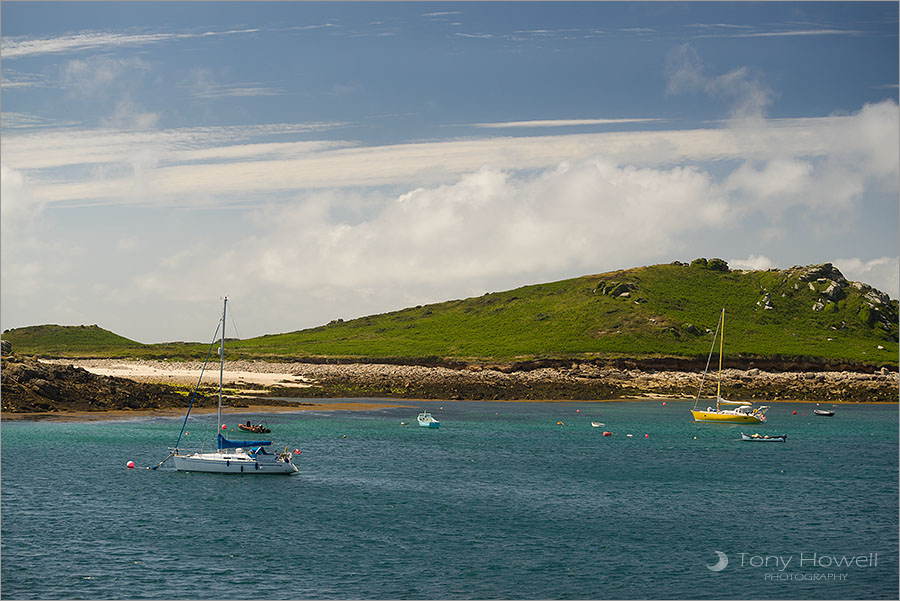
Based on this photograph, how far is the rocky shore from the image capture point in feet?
442

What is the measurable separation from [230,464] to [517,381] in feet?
311

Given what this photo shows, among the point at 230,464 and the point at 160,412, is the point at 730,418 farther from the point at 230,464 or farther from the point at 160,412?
the point at 160,412

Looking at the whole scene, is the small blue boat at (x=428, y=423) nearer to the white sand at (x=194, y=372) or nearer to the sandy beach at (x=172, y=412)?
the sandy beach at (x=172, y=412)

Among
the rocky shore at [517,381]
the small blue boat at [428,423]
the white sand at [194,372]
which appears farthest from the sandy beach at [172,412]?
the white sand at [194,372]

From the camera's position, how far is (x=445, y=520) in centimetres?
4703

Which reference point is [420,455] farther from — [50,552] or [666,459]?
[50,552]

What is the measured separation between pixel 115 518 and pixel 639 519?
2962 centimetres

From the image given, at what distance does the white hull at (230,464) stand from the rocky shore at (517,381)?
210 ft

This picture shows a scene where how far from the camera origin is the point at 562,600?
33.7 metres

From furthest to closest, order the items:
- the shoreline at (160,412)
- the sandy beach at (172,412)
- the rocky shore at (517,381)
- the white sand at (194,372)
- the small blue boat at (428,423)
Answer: the rocky shore at (517,381)
the white sand at (194,372)
the small blue boat at (428,423)
the sandy beach at (172,412)
the shoreline at (160,412)

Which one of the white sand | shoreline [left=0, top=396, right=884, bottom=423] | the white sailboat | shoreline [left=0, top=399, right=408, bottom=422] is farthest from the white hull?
the white sand

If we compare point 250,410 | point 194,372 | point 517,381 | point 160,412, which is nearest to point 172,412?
point 160,412

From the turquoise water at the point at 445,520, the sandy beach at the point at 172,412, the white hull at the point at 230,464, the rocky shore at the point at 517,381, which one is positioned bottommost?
the turquoise water at the point at 445,520

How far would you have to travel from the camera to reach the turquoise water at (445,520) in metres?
35.7
